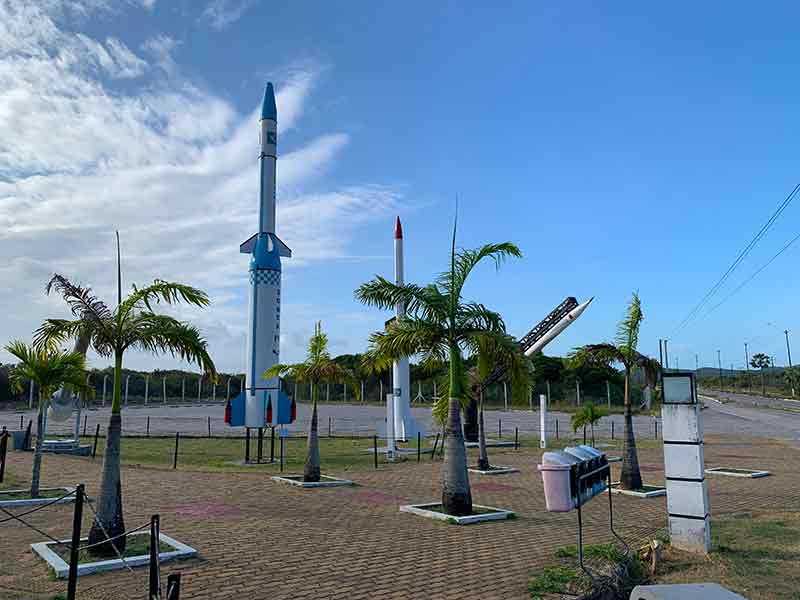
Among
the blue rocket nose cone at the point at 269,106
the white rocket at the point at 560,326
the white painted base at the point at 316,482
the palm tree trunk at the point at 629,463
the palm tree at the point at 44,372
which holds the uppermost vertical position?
the blue rocket nose cone at the point at 269,106

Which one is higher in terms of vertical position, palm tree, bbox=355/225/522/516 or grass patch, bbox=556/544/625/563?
palm tree, bbox=355/225/522/516

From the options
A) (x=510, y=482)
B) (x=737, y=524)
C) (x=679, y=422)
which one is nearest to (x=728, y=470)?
(x=510, y=482)

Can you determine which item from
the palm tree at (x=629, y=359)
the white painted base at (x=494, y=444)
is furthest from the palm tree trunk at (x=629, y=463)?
the white painted base at (x=494, y=444)

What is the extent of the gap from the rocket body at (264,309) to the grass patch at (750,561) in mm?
17275

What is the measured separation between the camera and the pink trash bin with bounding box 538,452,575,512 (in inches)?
352

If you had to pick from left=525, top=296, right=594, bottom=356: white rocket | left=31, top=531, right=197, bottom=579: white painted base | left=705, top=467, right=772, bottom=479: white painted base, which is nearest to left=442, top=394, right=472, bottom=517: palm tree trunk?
left=31, top=531, right=197, bottom=579: white painted base

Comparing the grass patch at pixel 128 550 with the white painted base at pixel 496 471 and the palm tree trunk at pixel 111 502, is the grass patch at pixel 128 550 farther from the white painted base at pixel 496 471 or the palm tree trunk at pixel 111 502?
the white painted base at pixel 496 471

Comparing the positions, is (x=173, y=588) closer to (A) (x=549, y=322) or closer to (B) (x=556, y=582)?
(B) (x=556, y=582)

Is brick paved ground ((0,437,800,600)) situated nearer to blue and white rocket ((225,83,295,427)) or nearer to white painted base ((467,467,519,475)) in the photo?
white painted base ((467,467,519,475))

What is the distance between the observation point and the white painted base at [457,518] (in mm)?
12268

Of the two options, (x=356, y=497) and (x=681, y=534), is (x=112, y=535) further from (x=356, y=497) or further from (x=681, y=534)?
(x=681, y=534)

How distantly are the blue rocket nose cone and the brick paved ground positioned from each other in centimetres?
1583

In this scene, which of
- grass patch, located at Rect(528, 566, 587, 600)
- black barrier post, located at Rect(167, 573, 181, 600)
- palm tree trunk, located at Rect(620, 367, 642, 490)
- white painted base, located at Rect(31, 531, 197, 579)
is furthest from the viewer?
palm tree trunk, located at Rect(620, 367, 642, 490)

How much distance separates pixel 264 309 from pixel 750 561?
2004 cm
